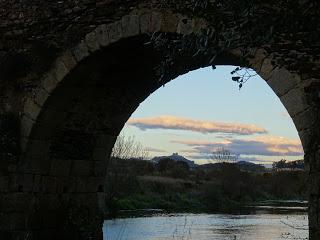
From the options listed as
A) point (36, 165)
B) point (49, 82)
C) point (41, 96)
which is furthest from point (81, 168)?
point (49, 82)

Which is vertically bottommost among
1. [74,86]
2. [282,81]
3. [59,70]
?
[282,81]

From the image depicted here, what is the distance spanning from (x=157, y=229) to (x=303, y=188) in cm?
776

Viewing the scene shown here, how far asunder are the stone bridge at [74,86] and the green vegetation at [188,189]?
372 inches

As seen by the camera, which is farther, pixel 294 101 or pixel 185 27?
pixel 185 27

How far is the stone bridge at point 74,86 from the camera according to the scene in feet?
16.5

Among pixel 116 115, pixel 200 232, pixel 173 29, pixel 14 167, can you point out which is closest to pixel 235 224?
pixel 200 232

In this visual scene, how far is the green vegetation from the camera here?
1961 centimetres

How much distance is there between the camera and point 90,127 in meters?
6.93

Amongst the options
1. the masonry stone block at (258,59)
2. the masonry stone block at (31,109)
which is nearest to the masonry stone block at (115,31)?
the masonry stone block at (31,109)

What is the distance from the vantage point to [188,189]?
26219 mm

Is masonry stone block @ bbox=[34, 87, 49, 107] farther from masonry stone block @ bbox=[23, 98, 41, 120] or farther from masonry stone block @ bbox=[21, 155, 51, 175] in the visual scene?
masonry stone block @ bbox=[21, 155, 51, 175]

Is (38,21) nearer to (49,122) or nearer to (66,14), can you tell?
(66,14)

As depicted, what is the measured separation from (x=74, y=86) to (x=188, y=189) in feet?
67.4

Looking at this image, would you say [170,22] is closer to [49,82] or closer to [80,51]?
[80,51]
